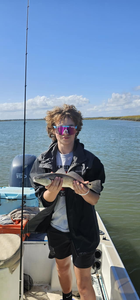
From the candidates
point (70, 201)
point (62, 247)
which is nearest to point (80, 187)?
point (70, 201)

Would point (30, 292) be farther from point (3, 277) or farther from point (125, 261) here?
point (125, 261)

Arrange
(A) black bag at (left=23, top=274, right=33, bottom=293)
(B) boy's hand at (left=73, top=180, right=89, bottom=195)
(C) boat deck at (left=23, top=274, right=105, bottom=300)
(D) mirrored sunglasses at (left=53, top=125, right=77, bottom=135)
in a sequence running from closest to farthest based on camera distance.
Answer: (B) boy's hand at (left=73, top=180, right=89, bottom=195) < (D) mirrored sunglasses at (left=53, top=125, right=77, bottom=135) < (C) boat deck at (left=23, top=274, right=105, bottom=300) < (A) black bag at (left=23, top=274, right=33, bottom=293)

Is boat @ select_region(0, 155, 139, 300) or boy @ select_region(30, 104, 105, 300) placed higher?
boy @ select_region(30, 104, 105, 300)

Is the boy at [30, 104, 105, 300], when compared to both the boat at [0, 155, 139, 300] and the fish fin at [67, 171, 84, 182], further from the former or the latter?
the boat at [0, 155, 139, 300]

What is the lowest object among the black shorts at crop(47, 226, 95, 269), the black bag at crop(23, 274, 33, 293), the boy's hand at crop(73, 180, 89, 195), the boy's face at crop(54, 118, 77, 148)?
the black bag at crop(23, 274, 33, 293)

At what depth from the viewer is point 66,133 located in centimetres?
227

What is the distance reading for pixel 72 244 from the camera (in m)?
2.23

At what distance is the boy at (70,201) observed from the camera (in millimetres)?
A: 2146

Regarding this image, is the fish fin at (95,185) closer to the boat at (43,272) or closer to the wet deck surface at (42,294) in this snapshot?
the boat at (43,272)

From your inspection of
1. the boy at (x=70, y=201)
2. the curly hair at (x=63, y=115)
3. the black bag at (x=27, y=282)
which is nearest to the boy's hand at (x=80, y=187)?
the boy at (x=70, y=201)

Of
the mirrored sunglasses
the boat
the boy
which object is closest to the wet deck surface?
the boat

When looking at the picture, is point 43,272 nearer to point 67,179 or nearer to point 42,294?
point 42,294

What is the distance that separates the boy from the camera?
2.15 metres

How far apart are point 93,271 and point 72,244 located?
5.19ft
